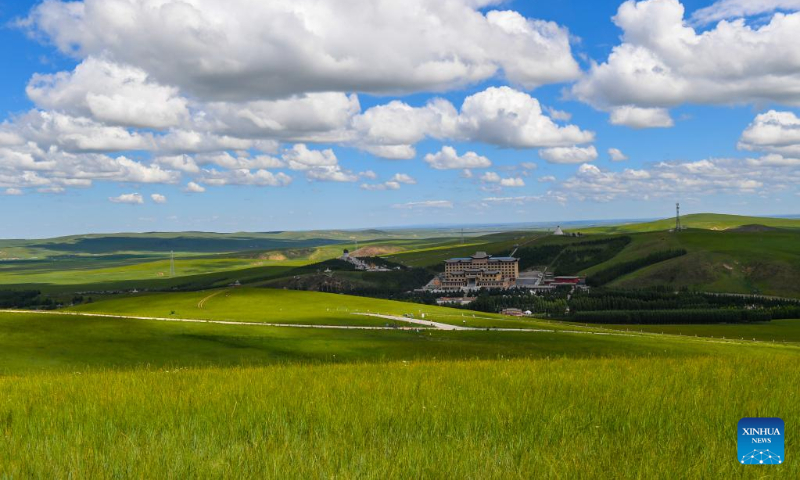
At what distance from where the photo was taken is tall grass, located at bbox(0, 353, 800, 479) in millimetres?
6996

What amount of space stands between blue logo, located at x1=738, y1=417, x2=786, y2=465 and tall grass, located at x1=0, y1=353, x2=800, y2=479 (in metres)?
0.16

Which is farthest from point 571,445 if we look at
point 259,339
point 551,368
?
point 259,339

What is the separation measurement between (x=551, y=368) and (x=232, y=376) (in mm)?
8523

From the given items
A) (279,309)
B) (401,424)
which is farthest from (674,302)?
(401,424)

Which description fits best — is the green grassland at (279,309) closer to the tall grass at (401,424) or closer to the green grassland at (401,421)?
the green grassland at (401,421)

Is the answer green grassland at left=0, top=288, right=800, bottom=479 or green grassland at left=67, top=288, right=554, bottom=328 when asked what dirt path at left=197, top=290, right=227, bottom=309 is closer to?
green grassland at left=67, top=288, right=554, bottom=328

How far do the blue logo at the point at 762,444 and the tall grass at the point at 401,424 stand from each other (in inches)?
6.4

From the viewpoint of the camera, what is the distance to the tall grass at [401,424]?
23.0 feet

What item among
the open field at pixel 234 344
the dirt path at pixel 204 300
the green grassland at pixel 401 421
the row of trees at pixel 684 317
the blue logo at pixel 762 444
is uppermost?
the blue logo at pixel 762 444

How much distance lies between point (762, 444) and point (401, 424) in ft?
16.3

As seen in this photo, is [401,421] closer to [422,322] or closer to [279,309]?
[422,322]

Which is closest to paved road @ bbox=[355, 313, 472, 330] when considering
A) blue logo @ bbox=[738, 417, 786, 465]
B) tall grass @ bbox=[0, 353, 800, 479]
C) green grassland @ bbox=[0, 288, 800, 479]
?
green grassland @ bbox=[0, 288, 800, 479]

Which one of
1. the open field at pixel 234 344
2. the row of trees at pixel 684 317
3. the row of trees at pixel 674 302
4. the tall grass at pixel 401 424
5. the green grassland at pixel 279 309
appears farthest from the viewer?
the row of trees at pixel 674 302

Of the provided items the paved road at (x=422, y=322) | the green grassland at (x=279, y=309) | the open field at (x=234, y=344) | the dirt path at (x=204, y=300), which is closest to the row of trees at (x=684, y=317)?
the green grassland at (x=279, y=309)
